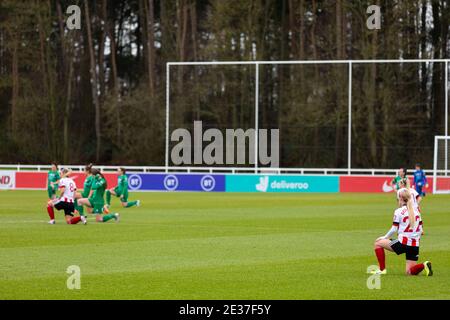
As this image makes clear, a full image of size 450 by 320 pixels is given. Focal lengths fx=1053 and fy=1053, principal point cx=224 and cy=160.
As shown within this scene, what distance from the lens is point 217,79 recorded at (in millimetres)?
55812

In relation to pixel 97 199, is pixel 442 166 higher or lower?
higher

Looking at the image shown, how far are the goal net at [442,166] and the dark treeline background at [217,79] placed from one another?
0.72 m

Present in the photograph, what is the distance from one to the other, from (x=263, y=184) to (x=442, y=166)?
29.5 ft

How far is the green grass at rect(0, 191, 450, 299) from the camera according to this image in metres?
16.1

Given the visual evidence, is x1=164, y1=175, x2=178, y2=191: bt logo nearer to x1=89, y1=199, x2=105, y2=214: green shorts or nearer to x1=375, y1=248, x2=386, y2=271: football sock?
x1=89, y1=199, x2=105, y2=214: green shorts

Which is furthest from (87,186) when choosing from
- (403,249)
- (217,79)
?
(217,79)

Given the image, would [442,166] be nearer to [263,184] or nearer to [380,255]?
[263,184]

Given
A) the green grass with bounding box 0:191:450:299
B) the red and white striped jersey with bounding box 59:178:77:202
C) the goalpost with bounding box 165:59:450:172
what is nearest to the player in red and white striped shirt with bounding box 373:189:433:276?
the green grass with bounding box 0:191:450:299

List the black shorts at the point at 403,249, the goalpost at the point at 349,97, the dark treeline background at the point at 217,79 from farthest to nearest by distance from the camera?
the dark treeline background at the point at 217,79
the goalpost at the point at 349,97
the black shorts at the point at 403,249

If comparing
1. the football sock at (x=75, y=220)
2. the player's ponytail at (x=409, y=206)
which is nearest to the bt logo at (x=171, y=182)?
the football sock at (x=75, y=220)

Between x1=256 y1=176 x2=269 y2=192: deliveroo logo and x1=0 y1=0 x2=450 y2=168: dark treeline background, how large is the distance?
156cm

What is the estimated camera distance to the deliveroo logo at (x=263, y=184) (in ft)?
175

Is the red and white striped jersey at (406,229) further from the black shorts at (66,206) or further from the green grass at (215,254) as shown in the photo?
the black shorts at (66,206)
